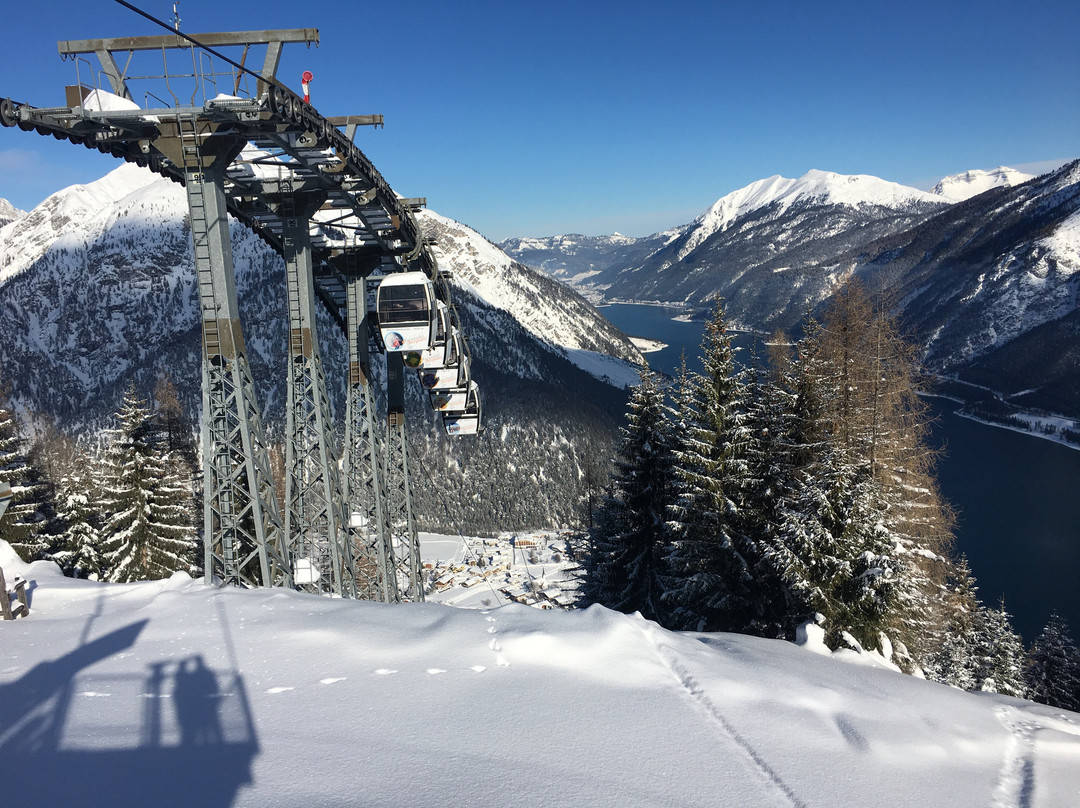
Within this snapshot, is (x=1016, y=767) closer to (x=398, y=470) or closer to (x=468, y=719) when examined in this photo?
(x=468, y=719)

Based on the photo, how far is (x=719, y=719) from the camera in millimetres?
5566

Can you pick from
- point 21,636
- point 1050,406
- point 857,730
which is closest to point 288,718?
Result: point 21,636

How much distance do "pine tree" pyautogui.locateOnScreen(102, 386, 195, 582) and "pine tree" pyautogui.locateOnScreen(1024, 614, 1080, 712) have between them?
118ft

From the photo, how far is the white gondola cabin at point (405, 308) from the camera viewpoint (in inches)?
564

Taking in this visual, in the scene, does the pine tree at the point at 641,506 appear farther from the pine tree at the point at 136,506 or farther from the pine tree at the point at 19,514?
the pine tree at the point at 19,514

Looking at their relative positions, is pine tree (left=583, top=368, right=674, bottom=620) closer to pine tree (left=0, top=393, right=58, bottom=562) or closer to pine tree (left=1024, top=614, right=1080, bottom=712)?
pine tree (left=0, top=393, right=58, bottom=562)

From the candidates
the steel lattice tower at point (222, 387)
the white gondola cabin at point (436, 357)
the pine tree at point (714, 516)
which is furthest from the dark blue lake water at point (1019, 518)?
the steel lattice tower at point (222, 387)

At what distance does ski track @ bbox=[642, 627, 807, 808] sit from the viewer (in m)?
4.58

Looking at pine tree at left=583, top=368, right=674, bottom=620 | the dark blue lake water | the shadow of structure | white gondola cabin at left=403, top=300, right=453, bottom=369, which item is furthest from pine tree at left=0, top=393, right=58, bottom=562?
the dark blue lake water

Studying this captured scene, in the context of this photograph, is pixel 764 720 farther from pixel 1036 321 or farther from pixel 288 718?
pixel 1036 321

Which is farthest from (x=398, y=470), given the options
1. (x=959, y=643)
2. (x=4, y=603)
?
(x=959, y=643)

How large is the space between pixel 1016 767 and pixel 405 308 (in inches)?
526

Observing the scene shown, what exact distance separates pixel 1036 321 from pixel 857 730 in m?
212

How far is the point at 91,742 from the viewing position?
4.71m
